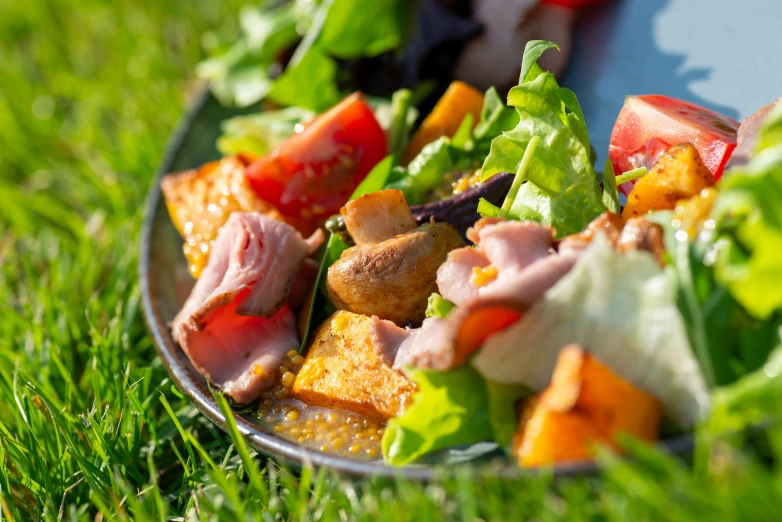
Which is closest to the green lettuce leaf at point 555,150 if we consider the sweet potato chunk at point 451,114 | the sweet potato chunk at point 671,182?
the sweet potato chunk at point 671,182

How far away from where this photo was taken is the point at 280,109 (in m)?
3.44

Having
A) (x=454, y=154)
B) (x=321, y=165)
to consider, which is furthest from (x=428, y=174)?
(x=321, y=165)

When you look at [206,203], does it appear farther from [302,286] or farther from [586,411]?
[586,411]

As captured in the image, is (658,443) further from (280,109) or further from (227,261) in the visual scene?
(280,109)

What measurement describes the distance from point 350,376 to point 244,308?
46cm

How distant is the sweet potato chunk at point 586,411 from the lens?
1.37m

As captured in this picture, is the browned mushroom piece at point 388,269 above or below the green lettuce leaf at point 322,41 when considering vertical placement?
below

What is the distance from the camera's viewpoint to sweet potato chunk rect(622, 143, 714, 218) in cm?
167

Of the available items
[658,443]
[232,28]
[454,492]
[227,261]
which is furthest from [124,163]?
[658,443]

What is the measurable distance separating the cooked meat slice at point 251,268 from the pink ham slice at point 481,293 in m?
0.47

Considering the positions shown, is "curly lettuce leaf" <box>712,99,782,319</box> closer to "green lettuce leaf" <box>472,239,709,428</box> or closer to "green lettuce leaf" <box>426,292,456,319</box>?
"green lettuce leaf" <box>472,239,709,428</box>

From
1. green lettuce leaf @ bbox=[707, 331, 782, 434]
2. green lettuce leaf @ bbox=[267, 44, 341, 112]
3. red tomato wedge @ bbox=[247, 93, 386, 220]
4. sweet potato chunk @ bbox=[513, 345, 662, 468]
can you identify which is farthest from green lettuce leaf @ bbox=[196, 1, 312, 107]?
green lettuce leaf @ bbox=[707, 331, 782, 434]

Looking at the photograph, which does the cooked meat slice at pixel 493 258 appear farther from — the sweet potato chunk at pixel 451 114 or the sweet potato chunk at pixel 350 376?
the sweet potato chunk at pixel 451 114

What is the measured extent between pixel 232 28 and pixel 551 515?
13.8 feet
